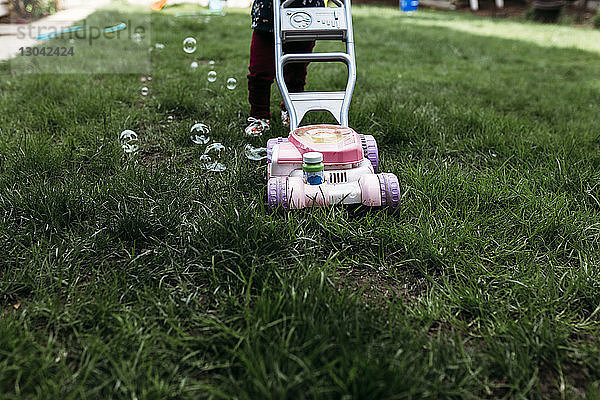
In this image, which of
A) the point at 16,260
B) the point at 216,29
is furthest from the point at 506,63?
the point at 16,260

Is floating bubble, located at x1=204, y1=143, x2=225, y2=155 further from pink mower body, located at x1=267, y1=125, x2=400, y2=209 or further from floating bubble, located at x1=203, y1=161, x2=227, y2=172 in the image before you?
pink mower body, located at x1=267, y1=125, x2=400, y2=209

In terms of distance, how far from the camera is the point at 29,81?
12.6ft

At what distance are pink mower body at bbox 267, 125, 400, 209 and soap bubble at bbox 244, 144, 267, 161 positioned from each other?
0.23m

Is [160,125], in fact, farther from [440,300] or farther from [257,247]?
[440,300]

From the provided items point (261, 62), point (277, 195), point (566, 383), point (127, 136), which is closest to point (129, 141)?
point (127, 136)

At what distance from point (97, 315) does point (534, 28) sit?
36.5ft

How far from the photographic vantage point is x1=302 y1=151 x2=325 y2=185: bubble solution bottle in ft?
6.20

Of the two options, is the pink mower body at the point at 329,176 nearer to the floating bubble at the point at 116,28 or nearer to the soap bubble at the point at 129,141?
the soap bubble at the point at 129,141

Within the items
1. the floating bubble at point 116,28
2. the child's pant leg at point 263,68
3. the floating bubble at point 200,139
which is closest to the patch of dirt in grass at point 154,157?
the floating bubble at point 200,139

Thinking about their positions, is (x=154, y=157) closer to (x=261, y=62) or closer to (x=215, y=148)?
(x=215, y=148)

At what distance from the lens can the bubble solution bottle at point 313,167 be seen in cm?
189

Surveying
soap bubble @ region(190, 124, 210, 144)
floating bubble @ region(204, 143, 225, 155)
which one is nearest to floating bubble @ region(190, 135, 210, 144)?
soap bubble @ region(190, 124, 210, 144)

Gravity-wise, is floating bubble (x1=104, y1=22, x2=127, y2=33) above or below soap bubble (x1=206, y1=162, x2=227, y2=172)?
above

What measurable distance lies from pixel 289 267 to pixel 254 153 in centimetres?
102
